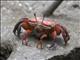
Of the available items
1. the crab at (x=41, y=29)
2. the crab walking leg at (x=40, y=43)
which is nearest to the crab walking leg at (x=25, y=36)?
the crab at (x=41, y=29)

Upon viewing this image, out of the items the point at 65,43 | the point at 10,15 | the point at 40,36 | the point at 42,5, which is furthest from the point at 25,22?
the point at 42,5

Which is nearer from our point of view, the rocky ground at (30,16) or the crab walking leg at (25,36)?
the rocky ground at (30,16)

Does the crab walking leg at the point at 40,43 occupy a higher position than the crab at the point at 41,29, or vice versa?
the crab at the point at 41,29

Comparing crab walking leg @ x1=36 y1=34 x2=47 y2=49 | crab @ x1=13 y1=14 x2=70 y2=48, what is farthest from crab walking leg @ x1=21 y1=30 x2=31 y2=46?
crab walking leg @ x1=36 y1=34 x2=47 y2=49

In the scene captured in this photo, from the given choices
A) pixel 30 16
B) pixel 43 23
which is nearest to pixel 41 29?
pixel 43 23

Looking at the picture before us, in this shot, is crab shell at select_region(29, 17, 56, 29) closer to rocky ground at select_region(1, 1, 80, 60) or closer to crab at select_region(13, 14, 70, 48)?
crab at select_region(13, 14, 70, 48)

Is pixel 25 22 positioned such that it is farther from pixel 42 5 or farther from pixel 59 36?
pixel 42 5

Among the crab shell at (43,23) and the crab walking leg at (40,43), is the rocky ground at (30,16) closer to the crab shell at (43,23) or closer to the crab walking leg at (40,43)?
the crab walking leg at (40,43)

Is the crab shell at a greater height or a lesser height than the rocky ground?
greater

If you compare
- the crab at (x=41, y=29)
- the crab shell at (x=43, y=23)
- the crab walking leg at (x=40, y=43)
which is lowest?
the crab walking leg at (x=40, y=43)
